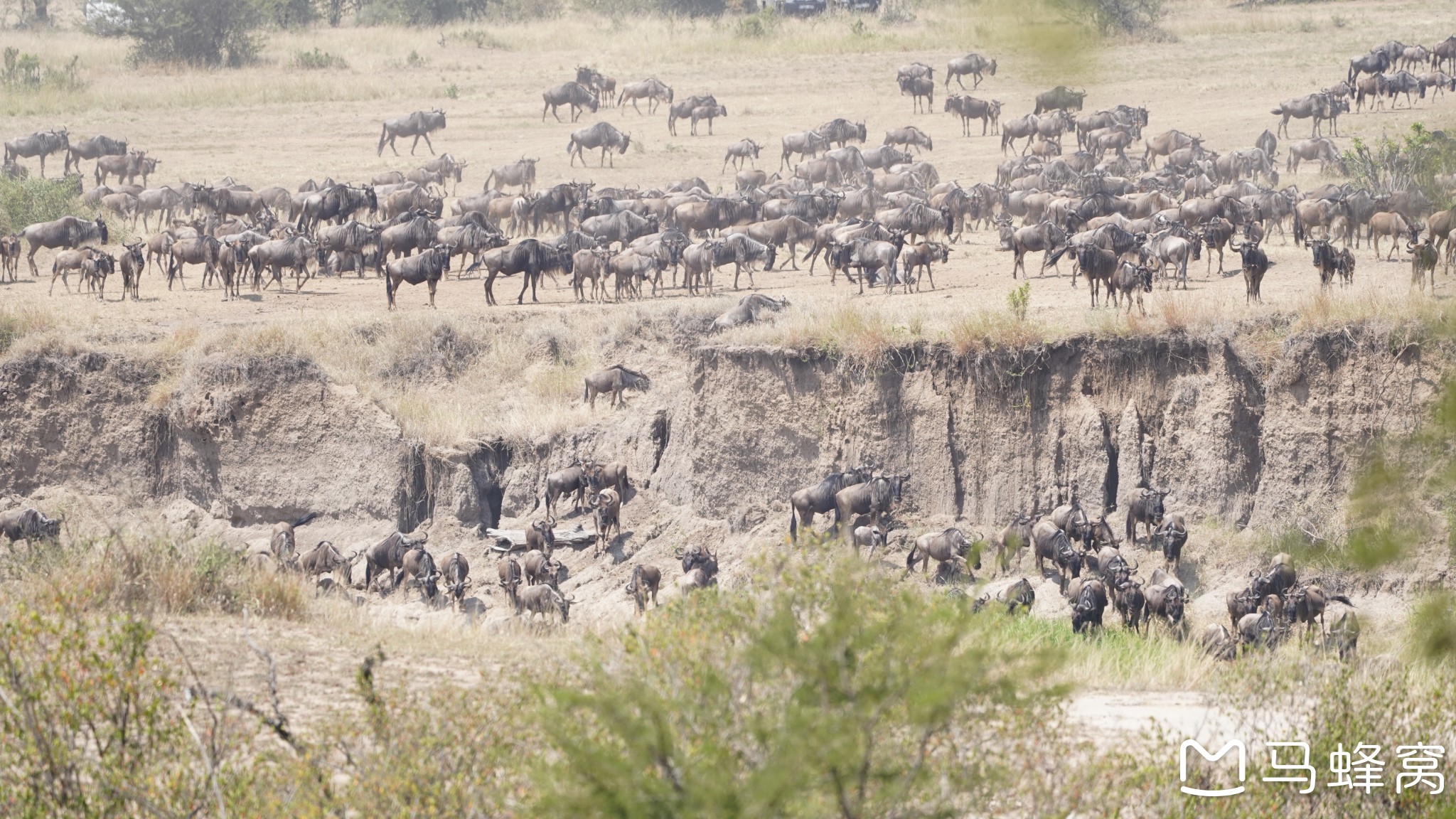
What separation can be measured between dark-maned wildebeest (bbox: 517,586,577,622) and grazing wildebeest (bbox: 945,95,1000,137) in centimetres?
3053

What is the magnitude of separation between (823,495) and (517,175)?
2332 centimetres

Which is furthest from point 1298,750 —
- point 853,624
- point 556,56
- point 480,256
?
point 556,56

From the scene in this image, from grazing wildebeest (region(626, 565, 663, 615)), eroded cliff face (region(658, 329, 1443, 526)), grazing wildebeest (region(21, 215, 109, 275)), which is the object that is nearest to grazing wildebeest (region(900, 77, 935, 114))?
grazing wildebeest (region(21, 215, 109, 275))

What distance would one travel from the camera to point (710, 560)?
20.2 m

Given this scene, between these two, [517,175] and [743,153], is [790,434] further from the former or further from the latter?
[743,153]

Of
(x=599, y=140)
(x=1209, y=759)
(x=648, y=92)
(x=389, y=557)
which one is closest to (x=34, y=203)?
(x=599, y=140)

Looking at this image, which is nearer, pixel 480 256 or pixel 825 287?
pixel 825 287

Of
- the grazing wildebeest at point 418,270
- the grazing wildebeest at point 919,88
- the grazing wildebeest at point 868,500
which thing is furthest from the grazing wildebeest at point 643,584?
the grazing wildebeest at point 919,88

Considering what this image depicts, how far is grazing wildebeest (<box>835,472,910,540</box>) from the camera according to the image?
2044 centimetres

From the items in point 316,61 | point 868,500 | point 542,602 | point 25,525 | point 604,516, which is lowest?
point 542,602

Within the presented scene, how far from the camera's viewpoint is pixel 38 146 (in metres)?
44.4

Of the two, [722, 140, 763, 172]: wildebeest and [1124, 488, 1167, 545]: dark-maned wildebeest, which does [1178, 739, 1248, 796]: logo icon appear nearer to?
[1124, 488, 1167, 545]: dark-maned wildebeest

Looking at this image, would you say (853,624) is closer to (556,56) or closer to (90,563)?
(90,563)

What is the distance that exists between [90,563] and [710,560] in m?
8.60
